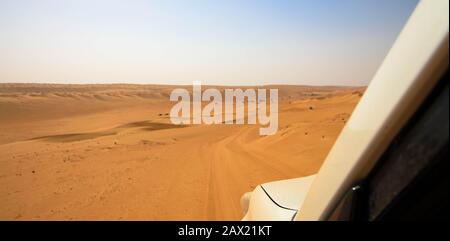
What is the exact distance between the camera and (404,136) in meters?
0.76

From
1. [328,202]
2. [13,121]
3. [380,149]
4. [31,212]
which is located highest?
[13,121]

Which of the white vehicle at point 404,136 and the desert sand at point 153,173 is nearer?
the white vehicle at point 404,136

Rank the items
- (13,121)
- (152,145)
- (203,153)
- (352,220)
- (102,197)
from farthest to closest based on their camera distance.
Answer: (13,121) → (152,145) → (203,153) → (102,197) → (352,220)

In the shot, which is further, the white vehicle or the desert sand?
the desert sand

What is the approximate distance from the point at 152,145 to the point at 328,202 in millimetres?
12802

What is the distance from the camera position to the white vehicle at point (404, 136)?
0.67 m

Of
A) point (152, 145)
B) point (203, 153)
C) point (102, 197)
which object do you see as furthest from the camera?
point (152, 145)

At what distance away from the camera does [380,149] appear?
0.81 metres

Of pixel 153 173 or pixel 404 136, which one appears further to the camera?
pixel 153 173

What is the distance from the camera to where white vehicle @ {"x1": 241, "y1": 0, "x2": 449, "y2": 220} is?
67cm

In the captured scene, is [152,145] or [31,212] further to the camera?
[152,145]
